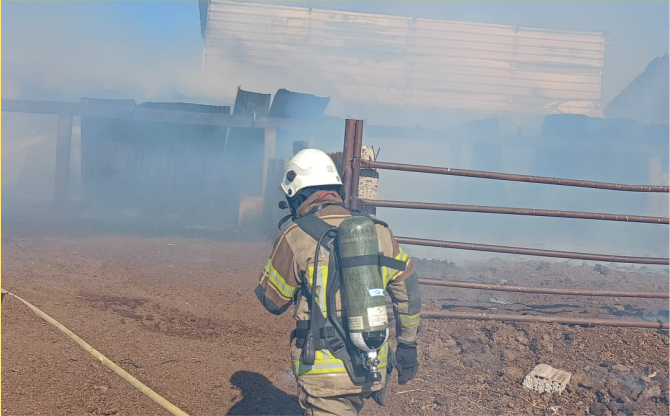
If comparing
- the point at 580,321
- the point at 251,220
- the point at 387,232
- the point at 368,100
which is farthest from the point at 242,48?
the point at 387,232

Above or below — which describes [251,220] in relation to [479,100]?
below

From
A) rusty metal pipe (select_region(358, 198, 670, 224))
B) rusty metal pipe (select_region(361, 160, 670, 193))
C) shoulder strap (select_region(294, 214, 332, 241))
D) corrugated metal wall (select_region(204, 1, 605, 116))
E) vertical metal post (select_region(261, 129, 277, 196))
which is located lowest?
shoulder strap (select_region(294, 214, 332, 241))

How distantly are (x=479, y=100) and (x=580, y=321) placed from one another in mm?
12727

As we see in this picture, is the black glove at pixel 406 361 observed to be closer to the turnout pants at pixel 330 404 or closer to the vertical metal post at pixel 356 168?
the turnout pants at pixel 330 404

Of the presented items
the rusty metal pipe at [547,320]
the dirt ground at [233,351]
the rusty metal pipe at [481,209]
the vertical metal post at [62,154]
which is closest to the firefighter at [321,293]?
the dirt ground at [233,351]

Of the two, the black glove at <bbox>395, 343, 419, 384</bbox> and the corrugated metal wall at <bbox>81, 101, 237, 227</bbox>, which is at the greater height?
the corrugated metal wall at <bbox>81, 101, 237, 227</bbox>

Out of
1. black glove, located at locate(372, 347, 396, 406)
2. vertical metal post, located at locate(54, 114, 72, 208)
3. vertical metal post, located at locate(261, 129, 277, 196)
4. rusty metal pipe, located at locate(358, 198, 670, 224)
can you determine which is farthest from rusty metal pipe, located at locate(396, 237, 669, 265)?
vertical metal post, located at locate(54, 114, 72, 208)

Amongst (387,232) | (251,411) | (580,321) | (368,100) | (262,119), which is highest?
(368,100)

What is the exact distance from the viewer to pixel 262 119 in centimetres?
1230

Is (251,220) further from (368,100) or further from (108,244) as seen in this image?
(368,100)

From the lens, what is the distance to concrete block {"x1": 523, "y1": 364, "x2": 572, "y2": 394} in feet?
13.8

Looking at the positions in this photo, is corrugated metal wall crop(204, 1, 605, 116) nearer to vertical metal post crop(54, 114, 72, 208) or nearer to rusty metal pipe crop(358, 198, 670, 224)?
vertical metal post crop(54, 114, 72, 208)

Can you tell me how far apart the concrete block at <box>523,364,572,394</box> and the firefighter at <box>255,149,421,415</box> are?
1.79 m

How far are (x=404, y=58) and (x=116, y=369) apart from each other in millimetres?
14344
